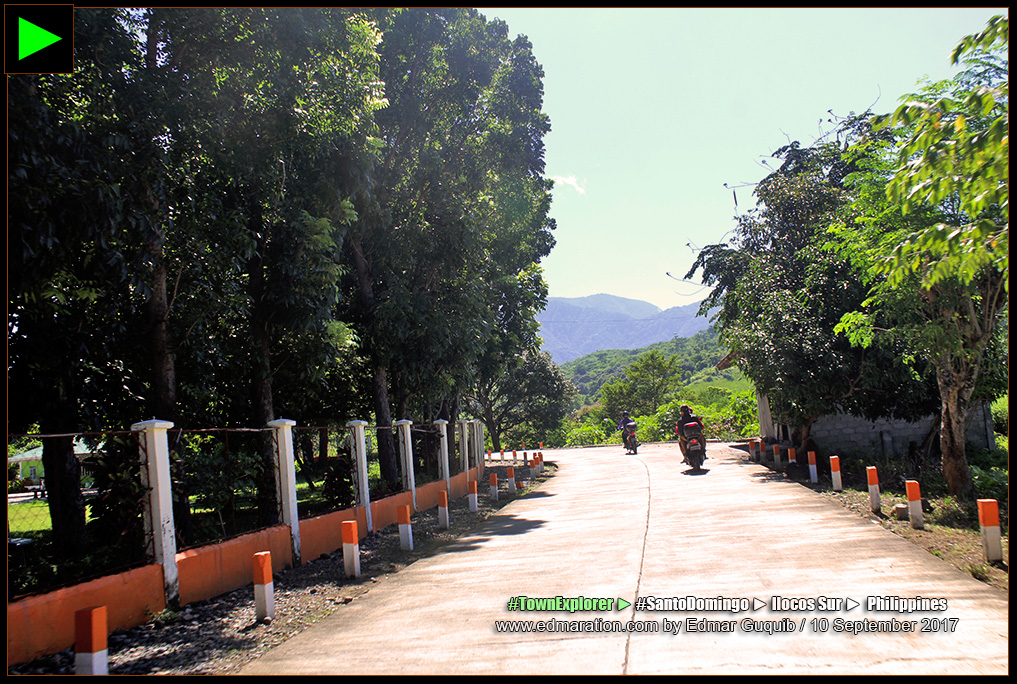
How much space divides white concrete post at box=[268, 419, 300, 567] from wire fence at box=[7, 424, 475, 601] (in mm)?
107

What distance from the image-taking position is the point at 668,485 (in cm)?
1667

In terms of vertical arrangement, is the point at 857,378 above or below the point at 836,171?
below

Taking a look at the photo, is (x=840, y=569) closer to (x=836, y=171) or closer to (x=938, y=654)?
(x=938, y=654)

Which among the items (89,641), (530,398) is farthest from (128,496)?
(530,398)

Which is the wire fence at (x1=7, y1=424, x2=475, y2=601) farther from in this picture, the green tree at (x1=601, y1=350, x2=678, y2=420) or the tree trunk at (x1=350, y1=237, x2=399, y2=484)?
the green tree at (x1=601, y1=350, x2=678, y2=420)

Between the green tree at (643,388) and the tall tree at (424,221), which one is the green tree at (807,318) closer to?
the tall tree at (424,221)

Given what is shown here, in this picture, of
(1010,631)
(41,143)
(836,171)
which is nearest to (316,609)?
(41,143)

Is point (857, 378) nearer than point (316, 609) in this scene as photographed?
No

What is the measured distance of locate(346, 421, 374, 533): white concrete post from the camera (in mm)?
12453

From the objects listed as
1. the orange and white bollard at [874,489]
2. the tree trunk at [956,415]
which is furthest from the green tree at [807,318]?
the orange and white bollard at [874,489]

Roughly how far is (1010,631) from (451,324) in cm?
1355

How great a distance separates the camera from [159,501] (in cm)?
730

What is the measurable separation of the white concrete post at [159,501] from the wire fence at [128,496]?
70 mm

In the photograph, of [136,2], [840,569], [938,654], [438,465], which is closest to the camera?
[938,654]
